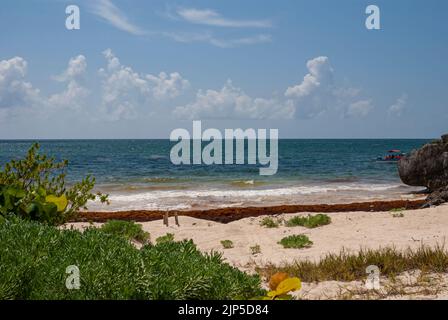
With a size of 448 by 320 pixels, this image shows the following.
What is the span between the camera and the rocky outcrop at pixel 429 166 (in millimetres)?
27845

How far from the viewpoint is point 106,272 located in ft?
13.6

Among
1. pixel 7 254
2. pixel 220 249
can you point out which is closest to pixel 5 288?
pixel 7 254

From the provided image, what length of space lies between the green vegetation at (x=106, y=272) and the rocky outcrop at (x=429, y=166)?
24.9 metres

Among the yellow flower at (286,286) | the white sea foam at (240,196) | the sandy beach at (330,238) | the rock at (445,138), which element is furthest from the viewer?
the white sea foam at (240,196)


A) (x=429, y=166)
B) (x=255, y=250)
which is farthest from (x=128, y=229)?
(x=429, y=166)

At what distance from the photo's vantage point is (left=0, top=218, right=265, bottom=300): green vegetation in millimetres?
4023

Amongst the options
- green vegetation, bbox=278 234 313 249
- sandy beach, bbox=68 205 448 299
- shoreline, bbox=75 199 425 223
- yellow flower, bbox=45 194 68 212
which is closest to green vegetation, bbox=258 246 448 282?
sandy beach, bbox=68 205 448 299

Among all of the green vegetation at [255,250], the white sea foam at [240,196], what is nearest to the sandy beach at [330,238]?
the green vegetation at [255,250]

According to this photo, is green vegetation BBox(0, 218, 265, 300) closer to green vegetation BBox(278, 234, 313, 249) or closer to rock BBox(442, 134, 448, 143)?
green vegetation BBox(278, 234, 313, 249)

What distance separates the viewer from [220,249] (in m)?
12.4

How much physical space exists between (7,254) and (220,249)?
27.3 feet

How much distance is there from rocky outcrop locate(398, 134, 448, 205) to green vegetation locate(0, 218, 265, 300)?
980 inches

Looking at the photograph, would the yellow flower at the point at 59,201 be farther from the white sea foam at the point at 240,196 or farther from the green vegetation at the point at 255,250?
the white sea foam at the point at 240,196
